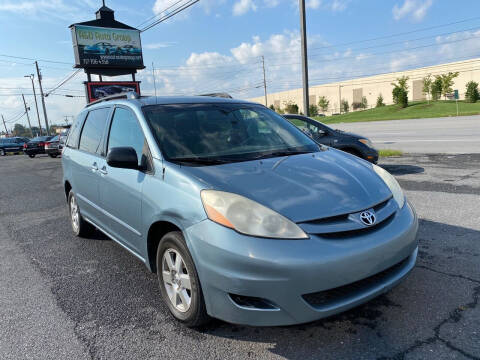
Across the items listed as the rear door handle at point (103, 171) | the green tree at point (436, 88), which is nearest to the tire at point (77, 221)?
the rear door handle at point (103, 171)

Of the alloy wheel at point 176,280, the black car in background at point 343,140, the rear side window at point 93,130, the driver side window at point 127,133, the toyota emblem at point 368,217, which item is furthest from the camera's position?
the black car in background at point 343,140

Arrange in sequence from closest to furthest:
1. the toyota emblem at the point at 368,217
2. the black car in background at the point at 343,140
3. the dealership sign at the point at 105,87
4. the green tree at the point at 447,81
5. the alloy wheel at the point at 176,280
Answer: the toyota emblem at the point at 368,217 < the alloy wheel at the point at 176,280 < the black car in background at the point at 343,140 < the dealership sign at the point at 105,87 < the green tree at the point at 447,81

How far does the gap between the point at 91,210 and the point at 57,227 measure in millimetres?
1955

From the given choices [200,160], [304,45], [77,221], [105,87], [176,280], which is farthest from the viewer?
[105,87]

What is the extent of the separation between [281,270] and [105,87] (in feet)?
88.3

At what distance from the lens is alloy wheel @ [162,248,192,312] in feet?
8.51

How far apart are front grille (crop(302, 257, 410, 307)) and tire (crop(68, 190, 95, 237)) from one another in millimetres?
3716

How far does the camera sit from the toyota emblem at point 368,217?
2.35 metres

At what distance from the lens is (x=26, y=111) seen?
249 ft

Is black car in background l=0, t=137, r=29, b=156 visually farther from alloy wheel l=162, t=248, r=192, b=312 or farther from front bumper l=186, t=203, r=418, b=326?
front bumper l=186, t=203, r=418, b=326

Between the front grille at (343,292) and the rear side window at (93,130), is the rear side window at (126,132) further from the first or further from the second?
the front grille at (343,292)

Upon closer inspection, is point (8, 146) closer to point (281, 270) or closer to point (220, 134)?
point (220, 134)

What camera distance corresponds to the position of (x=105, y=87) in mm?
26062

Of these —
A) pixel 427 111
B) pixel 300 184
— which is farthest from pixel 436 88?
pixel 300 184
